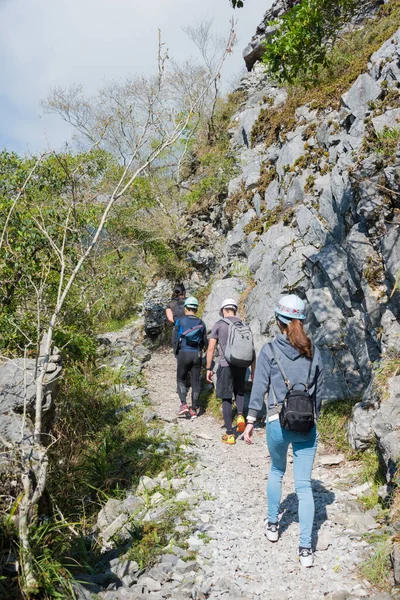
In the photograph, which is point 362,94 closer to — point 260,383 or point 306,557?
point 260,383

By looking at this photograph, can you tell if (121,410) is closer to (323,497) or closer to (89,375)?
(89,375)

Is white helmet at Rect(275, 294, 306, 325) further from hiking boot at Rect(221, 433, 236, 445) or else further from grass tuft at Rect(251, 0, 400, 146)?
grass tuft at Rect(251, 0, 400, 146)

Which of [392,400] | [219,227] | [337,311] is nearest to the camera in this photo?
[392,400]

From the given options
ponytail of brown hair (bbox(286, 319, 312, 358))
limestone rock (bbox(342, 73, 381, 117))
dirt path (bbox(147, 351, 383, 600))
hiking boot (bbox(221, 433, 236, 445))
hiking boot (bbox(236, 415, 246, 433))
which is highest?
limestone rock (bbox(342, 73, 381, 117))

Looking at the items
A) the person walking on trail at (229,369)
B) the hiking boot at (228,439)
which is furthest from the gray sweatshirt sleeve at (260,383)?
the hiking boot at (228,439)

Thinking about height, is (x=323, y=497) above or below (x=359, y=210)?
below

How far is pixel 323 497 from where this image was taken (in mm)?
4891

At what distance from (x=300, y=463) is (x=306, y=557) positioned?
0.76 metres

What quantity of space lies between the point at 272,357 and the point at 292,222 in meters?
5.66

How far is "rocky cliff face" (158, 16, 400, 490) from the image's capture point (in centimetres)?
584

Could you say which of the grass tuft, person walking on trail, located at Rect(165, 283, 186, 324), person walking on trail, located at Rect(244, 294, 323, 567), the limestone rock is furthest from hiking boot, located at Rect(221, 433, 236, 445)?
the grass tuft

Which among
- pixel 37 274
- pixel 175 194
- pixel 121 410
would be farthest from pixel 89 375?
pixel 175 194

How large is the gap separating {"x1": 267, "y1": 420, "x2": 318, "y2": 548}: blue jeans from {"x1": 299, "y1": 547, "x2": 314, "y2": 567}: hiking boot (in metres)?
0.04

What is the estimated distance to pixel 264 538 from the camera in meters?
4.27
